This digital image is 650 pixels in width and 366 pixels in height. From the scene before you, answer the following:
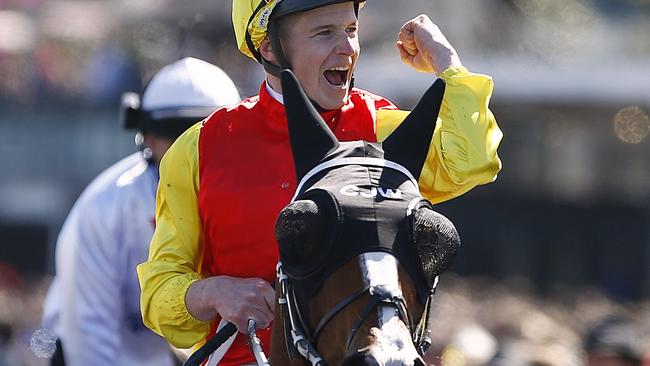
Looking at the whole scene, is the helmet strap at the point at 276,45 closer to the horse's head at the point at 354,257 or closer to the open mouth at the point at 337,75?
the open mouth at the point at 337,75

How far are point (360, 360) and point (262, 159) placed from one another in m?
1.16

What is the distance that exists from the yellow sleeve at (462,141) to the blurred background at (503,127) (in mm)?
12413

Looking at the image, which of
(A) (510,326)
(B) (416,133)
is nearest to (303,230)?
(B) (416,133)

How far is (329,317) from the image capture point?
3531mm

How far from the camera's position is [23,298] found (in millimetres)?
17719

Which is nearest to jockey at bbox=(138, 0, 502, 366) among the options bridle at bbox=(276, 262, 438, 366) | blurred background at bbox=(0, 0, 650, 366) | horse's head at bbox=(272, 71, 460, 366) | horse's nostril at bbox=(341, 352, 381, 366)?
bridle at bbox=(276, 262, 438, 366)

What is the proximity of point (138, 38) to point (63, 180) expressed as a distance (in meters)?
2.09

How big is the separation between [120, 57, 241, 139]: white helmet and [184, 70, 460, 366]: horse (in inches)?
135

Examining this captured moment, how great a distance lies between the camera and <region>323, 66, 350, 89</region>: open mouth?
4320 mm

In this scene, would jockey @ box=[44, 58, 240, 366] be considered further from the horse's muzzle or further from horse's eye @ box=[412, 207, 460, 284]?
the horse's muzzle

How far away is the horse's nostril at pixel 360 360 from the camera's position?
131 inches

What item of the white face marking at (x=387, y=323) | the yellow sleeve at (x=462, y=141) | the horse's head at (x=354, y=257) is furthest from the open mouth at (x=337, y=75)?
the white face marking at (x=387, y=323)

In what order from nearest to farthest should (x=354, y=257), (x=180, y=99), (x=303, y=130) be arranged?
(x=354, y=257) → (x=303, y=130) → (x=180, y=99)

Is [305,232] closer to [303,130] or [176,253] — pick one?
[303,130]
